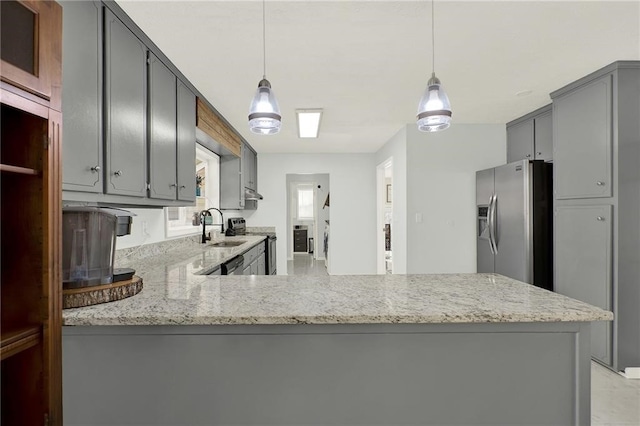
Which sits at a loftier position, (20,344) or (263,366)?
(20,344)

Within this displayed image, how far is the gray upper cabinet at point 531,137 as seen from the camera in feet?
11.4

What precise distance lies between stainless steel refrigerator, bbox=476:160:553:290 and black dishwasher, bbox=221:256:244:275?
2734 millimetres

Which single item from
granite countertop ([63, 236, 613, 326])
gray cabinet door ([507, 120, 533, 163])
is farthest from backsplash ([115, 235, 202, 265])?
gray cabinet door ([507, 120, 533, 163])

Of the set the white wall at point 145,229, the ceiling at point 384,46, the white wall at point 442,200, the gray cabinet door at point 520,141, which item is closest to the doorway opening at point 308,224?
the white wall at point 442,200

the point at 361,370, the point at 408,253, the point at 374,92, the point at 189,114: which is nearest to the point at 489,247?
the point at 408,253

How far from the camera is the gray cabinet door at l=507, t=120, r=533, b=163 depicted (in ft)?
12.3

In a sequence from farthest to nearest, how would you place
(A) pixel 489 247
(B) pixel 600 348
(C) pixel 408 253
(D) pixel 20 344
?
1. (C) pixel 408 253
2. (A) pixel 489 247
3. (B) pixel 600 348
4. (D) pixel 20 344

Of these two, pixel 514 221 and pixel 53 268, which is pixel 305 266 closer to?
pixel 514 221

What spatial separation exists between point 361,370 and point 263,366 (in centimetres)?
35

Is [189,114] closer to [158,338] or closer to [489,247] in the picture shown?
[158,338]

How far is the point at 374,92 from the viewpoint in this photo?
2988mm

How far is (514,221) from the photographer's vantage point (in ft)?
11.0

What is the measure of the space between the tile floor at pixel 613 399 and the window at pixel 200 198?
3581 mm

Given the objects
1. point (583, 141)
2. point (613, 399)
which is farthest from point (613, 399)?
point (583, 141)
